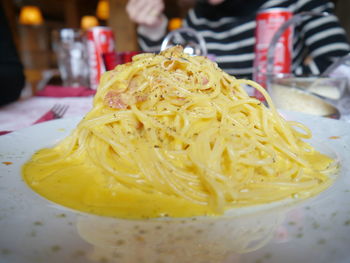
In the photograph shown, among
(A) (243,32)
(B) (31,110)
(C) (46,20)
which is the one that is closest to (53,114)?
(B) (31,110)

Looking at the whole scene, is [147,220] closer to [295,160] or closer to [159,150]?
[159,150]

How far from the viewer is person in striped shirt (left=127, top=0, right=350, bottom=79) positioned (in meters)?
2.23

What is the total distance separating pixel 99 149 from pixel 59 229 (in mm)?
391

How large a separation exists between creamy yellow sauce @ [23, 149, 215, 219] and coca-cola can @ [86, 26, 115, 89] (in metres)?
1.40

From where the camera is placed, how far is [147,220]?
45 cm

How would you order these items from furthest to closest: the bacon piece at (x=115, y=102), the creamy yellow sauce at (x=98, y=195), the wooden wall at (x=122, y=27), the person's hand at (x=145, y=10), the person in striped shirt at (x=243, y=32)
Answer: the wooden wall at (x=122, y=27) < the person's hand at (x=145, y=10) < the person in striped shirt at (x=243, y=32) < the bacon piece at (x=115, y=102) < the creamy yellow sauce at (x=98, y=195)

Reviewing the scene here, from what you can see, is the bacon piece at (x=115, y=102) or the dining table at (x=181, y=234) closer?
the dining table at (x=181, y=234)

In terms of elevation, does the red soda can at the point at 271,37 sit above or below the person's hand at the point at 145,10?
below

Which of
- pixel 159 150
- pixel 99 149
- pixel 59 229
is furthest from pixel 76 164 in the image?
pixel 59 229

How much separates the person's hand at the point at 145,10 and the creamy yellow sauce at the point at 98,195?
84.2 inches

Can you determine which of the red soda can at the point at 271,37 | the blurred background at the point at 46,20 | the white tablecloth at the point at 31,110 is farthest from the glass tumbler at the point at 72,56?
the blurred background at the point at 46,20

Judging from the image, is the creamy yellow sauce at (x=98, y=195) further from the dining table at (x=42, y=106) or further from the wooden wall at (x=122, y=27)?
the wooden wall at (x=122, y=27)

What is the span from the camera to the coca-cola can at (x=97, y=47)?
6.51 feet

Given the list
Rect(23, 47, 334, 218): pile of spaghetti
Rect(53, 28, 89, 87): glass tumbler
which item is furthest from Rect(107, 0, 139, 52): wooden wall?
Rect(23, 47, 334, 218): pile of spaghetti
